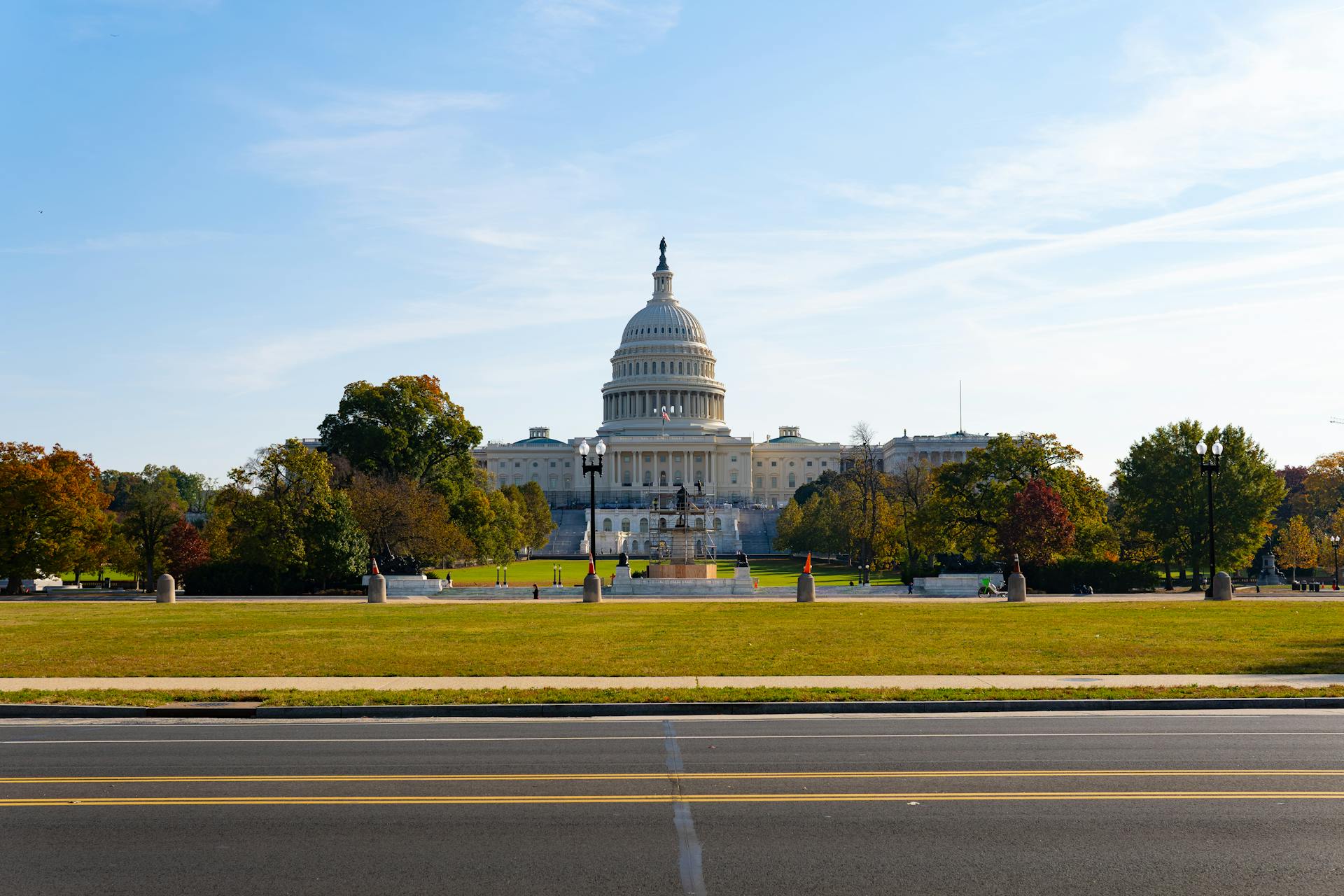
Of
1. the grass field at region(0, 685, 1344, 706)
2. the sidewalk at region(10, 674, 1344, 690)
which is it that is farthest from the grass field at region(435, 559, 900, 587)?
the grass field at region(0, 685, 1344, 706)

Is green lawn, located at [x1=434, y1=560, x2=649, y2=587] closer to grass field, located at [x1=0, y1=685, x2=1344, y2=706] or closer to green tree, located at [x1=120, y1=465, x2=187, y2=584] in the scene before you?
green tree, located at [x1=120, y1=465, x2=187, y2=584]

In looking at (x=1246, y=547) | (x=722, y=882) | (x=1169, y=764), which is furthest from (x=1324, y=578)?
(x=722, y=882)

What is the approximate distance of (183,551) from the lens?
74.1 meters

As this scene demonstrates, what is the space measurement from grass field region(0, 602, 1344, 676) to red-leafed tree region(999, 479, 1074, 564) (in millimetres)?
20977

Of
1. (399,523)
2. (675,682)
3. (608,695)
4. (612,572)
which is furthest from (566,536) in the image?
(608,695)

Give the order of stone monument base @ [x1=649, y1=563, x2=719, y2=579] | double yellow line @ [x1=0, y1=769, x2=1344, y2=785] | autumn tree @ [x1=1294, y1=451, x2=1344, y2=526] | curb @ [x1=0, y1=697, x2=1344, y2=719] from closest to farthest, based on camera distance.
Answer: double yellow line @ [x1=0, y1=769, x2=1344, y2=785] → curb @ [x1=0, y1=697, x2=1344, y2=719] → stone monument base @ [x1=649, y1=563, x2=719, y2=579] → autumn tree @ [x1=1294, y1=451, x2=1344, y2=526]

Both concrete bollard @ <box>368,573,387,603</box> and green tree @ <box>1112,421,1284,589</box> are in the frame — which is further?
green tree @ <box>1112,421,1284,589</box>

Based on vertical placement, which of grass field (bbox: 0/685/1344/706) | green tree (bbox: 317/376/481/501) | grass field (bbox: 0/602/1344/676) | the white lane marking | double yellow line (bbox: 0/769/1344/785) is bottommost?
the white lane marking

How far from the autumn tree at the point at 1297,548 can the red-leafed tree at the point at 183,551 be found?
223ft

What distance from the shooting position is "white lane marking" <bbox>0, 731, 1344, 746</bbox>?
16.2 meters

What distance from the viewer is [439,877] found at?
32.0 feet

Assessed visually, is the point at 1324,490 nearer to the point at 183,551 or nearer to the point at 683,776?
the point at 183,551

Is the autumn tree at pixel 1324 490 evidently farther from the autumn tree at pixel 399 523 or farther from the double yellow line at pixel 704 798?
the double yellow line at pixel 704 798

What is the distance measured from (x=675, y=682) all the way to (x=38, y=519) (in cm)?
5299
